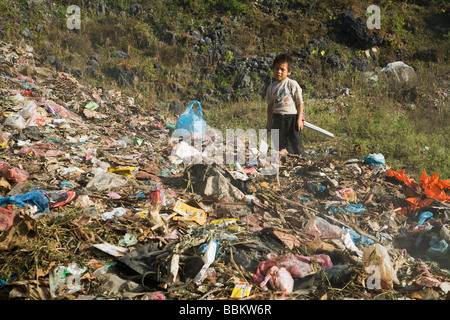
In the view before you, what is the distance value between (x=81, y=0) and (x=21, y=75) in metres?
4.26

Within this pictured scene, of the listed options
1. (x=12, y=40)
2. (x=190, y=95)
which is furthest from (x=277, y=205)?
(x=12, y=40)

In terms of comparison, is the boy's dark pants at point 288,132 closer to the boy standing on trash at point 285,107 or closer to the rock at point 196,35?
the boy standing on trash at point 285,107

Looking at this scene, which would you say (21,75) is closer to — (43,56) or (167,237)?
(43,56)

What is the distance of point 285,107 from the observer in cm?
404

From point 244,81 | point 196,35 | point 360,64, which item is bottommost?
point 244,81

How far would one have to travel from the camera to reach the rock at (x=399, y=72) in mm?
6945

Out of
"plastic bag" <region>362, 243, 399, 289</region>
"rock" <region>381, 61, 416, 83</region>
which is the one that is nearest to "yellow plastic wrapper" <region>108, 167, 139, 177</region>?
"plastic bag" <region>362, 243, 399, 289</region>

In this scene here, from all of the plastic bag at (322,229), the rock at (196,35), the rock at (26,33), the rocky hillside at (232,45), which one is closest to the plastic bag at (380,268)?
the plastic bag at (322,229)

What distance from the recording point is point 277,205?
310cm

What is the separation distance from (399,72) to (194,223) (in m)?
6.40

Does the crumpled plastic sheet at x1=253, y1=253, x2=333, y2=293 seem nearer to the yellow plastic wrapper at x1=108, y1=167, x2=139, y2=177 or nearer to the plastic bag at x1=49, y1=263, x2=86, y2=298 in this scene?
the plastic bag at x1=49, y1=263, x2=86, y2=298

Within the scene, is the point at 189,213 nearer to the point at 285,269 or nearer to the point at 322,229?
the point at 285,269

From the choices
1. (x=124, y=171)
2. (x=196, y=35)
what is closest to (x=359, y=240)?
(x=124, y=171)

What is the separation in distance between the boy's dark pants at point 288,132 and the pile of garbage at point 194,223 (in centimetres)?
14
